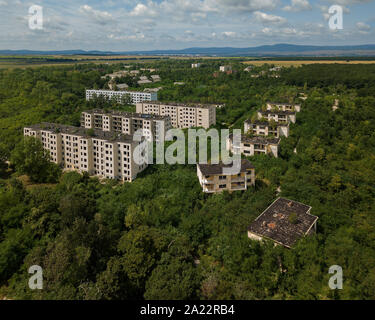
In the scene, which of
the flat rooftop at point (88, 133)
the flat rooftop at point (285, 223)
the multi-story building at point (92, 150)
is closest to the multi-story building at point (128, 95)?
the flat rooftop at point (88, 133)

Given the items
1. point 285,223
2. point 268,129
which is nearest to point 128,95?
point 268,129

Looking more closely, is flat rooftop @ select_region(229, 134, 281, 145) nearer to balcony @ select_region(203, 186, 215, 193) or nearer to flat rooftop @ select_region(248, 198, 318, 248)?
balcony @ select_region(203, 186, 215, 193)

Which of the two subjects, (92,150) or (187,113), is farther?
(187,113)

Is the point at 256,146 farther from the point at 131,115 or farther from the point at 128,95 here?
the point at 128,95

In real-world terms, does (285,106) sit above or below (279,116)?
above

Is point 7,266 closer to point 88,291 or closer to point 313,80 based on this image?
point 88,291

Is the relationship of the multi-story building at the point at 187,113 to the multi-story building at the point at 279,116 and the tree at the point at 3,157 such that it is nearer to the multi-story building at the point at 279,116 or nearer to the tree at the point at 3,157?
the multi-story building at the point at 279,116

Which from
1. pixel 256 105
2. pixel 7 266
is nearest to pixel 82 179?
pixel 7 266
